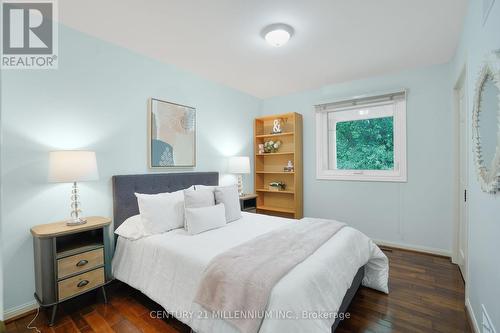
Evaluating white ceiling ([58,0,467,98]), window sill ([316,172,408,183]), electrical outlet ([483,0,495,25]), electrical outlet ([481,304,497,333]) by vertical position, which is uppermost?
white ceiling ([58,0,467,98])

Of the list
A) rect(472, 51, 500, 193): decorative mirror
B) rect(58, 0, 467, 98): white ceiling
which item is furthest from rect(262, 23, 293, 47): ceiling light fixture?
rect(472, 51, 500, 193): decorative mirror

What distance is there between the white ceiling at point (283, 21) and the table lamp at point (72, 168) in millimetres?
1228

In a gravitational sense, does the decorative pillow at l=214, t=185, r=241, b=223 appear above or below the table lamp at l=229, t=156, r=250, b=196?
below

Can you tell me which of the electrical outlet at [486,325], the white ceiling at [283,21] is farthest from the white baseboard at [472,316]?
the white ceiling at [283,21]

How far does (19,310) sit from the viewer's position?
1.98 m

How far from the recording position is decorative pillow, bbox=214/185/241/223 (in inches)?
108

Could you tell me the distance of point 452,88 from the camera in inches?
117

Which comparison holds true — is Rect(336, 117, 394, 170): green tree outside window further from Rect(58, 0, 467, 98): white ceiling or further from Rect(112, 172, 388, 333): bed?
Rect(112, 172, 388, 333): bed

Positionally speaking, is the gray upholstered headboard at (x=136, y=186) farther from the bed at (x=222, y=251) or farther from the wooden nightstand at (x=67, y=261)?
the wooden nightstand at (x=67, y=261)

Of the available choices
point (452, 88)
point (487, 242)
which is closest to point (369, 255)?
point (487, 242)

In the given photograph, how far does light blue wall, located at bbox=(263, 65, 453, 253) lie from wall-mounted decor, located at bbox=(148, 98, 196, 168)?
239 centimetres

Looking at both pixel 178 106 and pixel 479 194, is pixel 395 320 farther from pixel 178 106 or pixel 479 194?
pixel 178 106

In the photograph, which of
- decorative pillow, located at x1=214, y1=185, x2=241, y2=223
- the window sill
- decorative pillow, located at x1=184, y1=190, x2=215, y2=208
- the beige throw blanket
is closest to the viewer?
the beige throw blanket

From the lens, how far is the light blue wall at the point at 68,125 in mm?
1968
